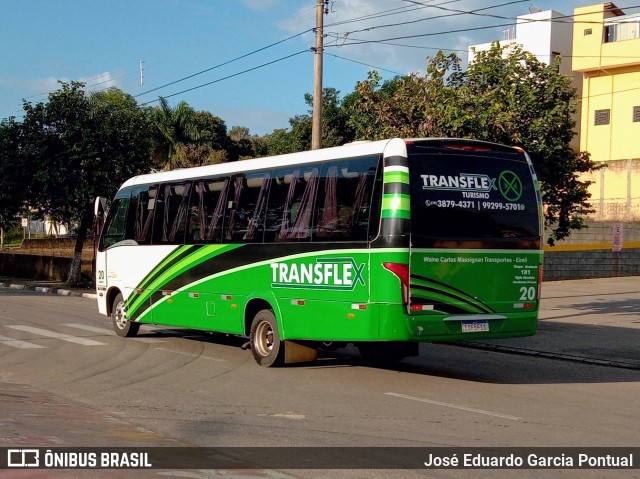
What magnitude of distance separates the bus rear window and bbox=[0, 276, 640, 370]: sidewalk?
13.1ft

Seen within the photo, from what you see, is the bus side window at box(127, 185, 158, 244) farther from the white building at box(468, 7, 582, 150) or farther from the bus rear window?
the white building at box(468, 7, 582, 150)

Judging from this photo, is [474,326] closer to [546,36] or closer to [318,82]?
[318,82]

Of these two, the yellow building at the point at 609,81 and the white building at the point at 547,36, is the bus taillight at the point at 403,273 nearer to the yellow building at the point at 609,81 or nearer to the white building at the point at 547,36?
the yellow building at the point at 609,81

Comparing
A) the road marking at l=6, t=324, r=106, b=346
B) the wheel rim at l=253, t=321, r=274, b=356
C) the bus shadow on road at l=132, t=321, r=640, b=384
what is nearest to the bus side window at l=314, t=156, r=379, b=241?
the wheel rim at l=253, t=321, r=274, b=356

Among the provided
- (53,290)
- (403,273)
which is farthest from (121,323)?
(53,290)

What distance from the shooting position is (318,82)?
2106 centimetres

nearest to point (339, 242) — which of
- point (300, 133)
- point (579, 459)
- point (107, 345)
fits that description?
point (579, 459)

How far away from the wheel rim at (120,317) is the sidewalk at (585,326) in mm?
6833

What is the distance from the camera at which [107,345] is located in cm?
1617

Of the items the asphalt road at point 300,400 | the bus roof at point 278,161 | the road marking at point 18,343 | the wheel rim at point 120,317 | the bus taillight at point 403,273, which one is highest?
the bus roof at point 278,161

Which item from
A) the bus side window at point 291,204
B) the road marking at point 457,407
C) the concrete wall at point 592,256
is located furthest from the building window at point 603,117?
the road marking at point 457,407

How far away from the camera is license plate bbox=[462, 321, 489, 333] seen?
11.7 meters

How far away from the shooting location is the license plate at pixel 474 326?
11703mm

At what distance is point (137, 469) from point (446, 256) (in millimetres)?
5939
